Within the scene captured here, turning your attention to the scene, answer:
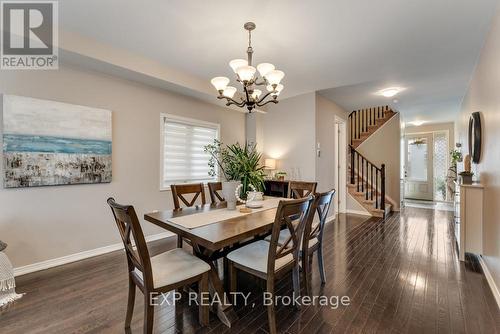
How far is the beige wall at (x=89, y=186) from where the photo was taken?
2.49 m

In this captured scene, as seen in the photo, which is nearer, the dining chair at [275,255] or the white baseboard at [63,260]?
the dining chair at [275,255]

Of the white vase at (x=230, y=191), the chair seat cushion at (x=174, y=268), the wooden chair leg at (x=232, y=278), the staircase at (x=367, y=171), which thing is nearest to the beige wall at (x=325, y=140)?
the staircase at (x=367, y=171)

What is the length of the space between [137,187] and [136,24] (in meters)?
2.19

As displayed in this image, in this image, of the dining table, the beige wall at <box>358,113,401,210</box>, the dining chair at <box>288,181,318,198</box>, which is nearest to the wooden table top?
the dining table

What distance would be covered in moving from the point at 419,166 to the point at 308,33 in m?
7.79

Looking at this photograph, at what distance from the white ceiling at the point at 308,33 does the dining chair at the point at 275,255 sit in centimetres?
180

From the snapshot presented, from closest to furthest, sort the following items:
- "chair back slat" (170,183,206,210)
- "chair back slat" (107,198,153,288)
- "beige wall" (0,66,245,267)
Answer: "chair back slat" (107,198,153,288), "beige wall" (0,66,245,267), "chair back slat" (170,183,206,210)

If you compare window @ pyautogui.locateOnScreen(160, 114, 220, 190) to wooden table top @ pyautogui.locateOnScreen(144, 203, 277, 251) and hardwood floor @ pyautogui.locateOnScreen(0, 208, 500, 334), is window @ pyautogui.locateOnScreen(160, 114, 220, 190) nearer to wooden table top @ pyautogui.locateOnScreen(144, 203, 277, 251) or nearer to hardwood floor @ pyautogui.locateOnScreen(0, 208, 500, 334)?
hardwood floor @ pyautogui.locateOnScreen(0, 208, 500, 334)

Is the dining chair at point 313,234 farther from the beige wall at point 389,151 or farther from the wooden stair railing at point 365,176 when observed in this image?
the beige wall at point 389,151

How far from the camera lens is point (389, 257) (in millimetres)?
2953

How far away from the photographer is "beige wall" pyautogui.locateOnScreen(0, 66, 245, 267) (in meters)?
2.49

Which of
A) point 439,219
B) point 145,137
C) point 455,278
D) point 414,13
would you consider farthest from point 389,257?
point 145,137

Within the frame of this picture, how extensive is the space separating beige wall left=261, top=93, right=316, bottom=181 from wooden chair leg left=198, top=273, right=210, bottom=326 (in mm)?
3172

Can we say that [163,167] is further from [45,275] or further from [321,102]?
[321,102]
